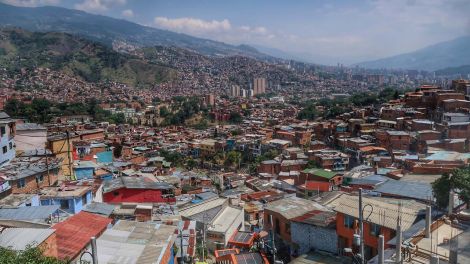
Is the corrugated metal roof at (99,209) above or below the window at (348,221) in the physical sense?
below

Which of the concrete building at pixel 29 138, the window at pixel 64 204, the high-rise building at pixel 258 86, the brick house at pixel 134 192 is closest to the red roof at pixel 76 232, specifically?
the window at pixel 64 204

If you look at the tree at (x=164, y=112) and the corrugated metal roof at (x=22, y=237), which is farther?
the tree at (x=164, y=112)

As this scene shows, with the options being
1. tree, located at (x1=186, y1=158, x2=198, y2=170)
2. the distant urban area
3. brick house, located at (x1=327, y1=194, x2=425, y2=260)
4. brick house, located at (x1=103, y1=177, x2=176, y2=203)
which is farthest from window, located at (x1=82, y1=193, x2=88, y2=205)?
tree, located at (x1=186, y1=158, x2=198, y2=170)

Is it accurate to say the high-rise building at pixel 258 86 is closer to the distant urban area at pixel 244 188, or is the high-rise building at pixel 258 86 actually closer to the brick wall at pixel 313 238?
the distant urban area at pixel 244 188

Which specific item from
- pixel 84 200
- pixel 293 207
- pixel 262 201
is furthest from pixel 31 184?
pixel 262 201

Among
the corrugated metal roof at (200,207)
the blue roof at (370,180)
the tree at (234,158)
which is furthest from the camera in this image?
the tree at (234,158)

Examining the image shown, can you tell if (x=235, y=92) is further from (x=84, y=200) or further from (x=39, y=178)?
(x=84, y=200)
